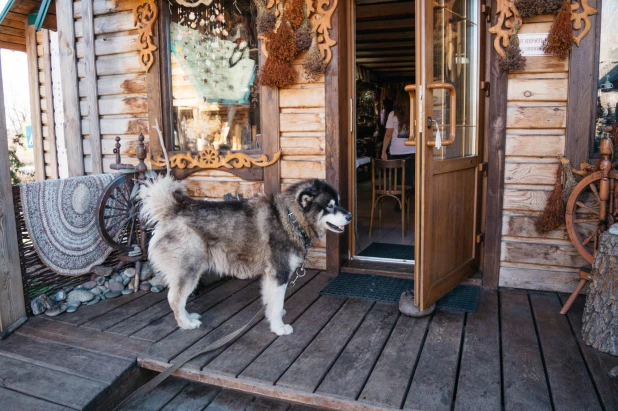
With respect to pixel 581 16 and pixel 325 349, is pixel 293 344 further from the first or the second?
pixel 581 16

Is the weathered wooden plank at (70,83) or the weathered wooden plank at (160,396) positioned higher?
the weathered wooden plank at (70,83)

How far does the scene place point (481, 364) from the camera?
2.67 m

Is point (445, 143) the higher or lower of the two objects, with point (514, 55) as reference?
lower

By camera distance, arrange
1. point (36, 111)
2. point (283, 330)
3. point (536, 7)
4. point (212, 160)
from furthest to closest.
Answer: point (36, 111)
point (212, 160)
point (536, 7)
point (283, 330)

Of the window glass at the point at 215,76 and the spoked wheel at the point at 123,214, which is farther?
the window glass at the point at 215,76

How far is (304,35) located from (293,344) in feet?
8.78

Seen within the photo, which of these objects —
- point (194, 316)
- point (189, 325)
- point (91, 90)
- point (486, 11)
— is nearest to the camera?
point (189, 325)

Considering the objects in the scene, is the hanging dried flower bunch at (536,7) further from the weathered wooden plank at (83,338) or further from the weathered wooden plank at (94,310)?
the weathered wooden plank at (94,310)

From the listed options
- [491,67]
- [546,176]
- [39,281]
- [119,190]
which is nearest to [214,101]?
[119,190]

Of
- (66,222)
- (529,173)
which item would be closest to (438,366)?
(529,173)

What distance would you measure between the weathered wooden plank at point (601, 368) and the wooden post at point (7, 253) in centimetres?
369

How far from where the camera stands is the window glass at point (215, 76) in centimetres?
471

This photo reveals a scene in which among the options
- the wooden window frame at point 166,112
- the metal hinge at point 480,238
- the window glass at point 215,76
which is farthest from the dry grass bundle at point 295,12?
the metal hinge at point 480,238

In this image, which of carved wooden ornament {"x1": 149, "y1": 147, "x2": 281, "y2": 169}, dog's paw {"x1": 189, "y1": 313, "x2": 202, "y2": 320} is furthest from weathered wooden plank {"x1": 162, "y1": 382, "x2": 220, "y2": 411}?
carved wooden ornament {"x1": 149, "y1": 147, "x2": 281, "y2": 169}
